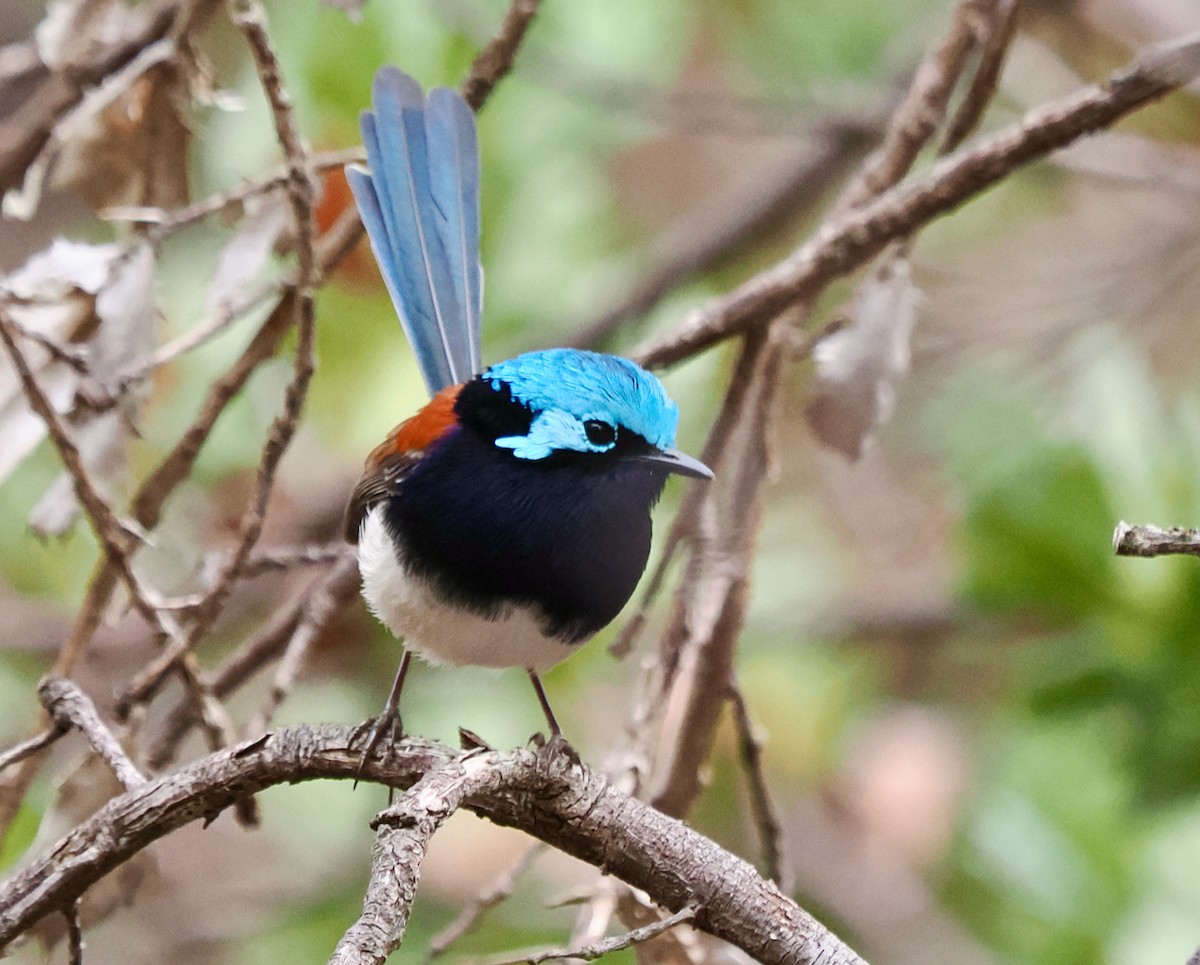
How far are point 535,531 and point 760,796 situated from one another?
678 mm

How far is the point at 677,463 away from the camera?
2.10 metres

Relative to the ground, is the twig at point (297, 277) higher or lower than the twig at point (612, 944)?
higher

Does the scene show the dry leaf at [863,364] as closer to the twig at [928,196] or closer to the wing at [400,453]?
the twig at [928,196]

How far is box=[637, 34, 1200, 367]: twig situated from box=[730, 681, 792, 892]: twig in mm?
671

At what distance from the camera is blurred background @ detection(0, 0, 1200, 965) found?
319 centimetres

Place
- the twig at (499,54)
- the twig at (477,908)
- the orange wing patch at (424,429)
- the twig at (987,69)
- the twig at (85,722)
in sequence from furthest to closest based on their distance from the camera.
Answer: the twig at (987,69), the twig at (499,54), the orange wing patch at (424,429), the twig at (477,908), the twig at (85,722)

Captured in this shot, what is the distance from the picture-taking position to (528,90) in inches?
159

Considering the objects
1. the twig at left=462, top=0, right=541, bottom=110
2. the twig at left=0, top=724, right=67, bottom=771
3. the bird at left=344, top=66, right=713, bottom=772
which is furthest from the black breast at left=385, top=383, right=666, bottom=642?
the twig at left=462, top=0, right=541, bottom=110

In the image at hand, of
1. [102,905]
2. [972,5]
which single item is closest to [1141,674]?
[972,5]

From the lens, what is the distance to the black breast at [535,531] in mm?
2035

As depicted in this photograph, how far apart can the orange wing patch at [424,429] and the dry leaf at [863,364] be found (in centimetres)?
65

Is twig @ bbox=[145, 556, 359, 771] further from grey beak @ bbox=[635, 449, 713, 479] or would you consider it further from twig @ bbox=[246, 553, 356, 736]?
grey beak @ bbox=[635, 449, 713, 479]

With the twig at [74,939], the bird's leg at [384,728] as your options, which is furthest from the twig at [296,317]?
the twig at [74,939]

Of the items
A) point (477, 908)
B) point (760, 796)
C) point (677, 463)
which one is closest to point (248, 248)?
point (677, 463)
